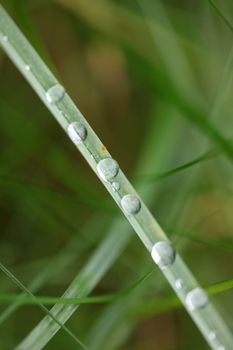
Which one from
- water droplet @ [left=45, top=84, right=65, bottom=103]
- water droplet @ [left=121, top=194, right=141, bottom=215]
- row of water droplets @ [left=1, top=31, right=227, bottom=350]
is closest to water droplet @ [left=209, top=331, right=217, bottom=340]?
row of water droplets @ [left=1, top=31, right=227, bottom=350]

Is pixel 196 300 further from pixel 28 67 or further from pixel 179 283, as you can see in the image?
pixel 28 67

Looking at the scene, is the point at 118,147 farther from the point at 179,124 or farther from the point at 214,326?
the point at 214,326

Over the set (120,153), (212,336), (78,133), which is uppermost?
(120,153)

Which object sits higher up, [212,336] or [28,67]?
[28,67]

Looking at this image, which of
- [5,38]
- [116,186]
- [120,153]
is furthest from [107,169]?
[120,153]

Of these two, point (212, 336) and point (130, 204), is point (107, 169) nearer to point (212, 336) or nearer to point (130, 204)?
point (130, 204)

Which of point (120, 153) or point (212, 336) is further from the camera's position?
point (120, 153)

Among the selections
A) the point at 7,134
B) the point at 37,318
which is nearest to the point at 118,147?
the point at 7,134
